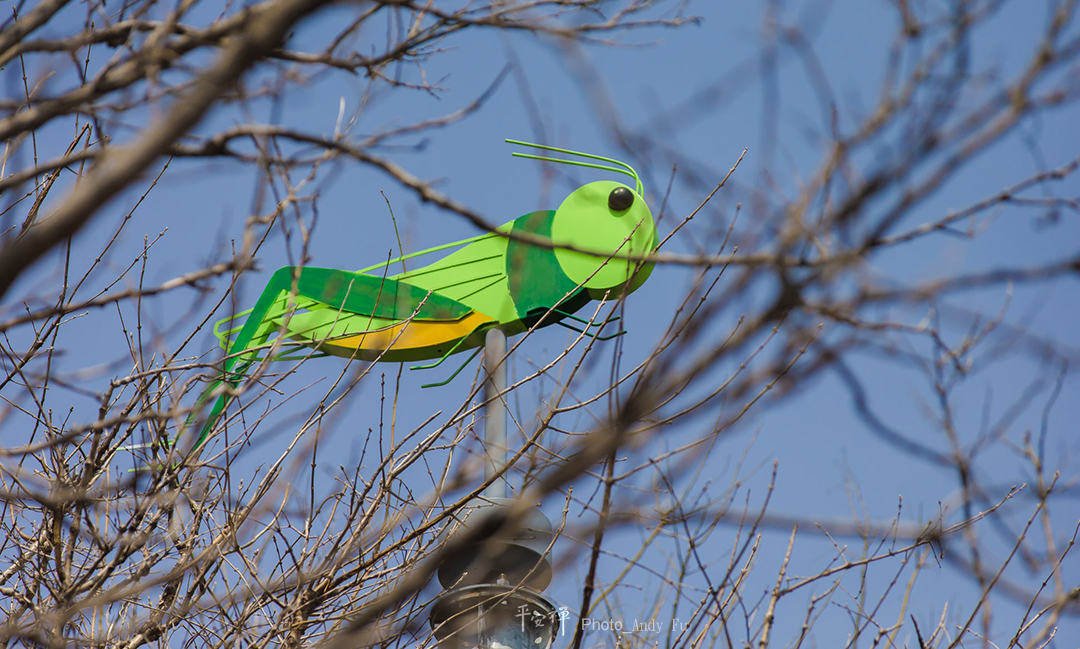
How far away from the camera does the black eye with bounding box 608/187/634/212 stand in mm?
4703

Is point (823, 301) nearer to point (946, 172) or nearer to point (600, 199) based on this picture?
point (946, 172)

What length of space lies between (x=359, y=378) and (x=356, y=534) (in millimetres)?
581

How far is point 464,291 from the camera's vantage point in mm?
4941

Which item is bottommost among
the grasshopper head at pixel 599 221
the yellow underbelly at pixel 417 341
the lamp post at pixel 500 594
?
the lamp post at pixel 500 594

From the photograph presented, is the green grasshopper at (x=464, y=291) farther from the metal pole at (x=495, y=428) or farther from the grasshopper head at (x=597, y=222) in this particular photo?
the metal pole at (x=495, y=428)

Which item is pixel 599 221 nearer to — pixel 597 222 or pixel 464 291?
pixel 597 222

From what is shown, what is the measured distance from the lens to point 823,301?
165 cm

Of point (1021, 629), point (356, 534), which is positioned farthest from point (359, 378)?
point (1021, 629)

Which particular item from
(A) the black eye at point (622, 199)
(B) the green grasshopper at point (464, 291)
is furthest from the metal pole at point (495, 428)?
(A) the black eye at point (622, 199)

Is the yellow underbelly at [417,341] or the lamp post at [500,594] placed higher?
the yellow underbelly at [417,341]

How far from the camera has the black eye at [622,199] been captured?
4703 millimetres

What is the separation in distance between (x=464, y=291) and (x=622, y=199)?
889 millimetres

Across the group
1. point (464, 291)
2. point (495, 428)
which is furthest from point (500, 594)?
point (464, 291)

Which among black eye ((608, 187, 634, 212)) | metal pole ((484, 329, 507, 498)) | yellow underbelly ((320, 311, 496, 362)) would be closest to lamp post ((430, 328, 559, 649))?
metal pole ((484, 329, 507, 498))
